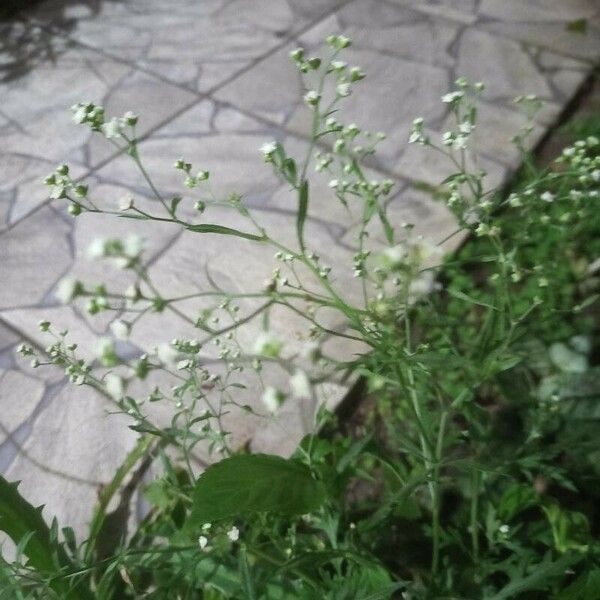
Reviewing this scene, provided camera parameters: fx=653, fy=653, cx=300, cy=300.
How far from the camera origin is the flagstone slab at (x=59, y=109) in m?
2.50

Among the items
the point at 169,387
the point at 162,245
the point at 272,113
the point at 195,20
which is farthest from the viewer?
the point at 195,20

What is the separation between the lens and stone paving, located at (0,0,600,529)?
1.82 meters

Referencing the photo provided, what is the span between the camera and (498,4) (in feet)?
11.0

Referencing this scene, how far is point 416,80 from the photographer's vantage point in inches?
114

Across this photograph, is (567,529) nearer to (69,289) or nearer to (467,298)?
(467,298)

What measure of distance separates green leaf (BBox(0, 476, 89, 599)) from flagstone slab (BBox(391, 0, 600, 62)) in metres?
2.96

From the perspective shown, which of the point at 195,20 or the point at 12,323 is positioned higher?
the point at 195,20

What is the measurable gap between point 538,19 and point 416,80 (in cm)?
86

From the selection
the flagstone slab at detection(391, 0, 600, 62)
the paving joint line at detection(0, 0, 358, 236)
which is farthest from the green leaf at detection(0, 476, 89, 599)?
the flagstone slab at detection(391, 0, 600, 62)

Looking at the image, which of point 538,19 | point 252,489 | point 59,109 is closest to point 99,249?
point 252,489

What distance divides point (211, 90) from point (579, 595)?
7.93 ft

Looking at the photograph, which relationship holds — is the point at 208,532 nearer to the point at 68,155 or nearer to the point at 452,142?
the point at 452,142

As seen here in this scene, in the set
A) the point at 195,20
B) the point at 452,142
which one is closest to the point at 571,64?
the point at 195,20

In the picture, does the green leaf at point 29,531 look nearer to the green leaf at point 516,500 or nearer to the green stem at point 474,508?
the green stem at point 474,508
